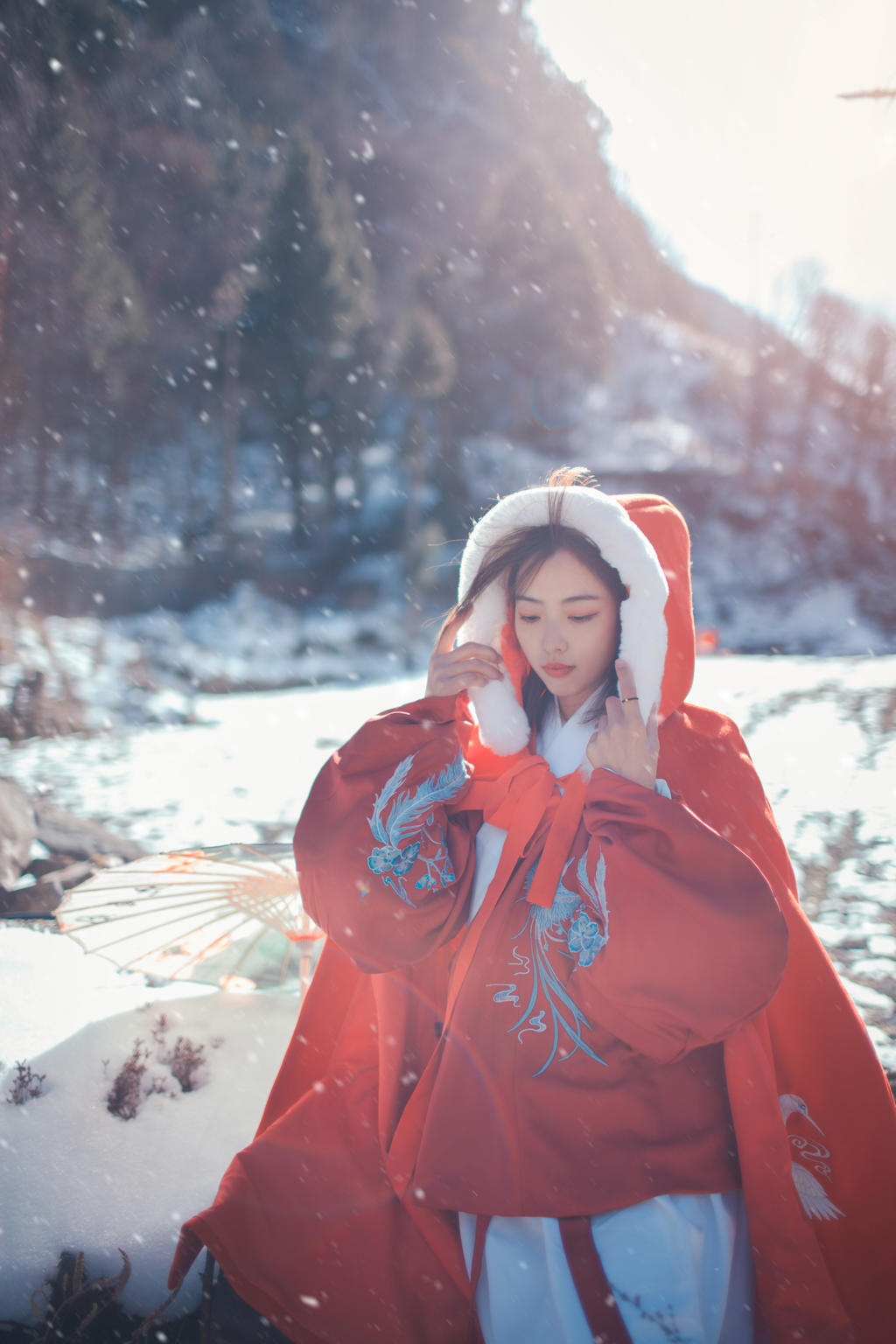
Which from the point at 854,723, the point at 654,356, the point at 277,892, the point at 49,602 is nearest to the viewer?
the point at 277,892

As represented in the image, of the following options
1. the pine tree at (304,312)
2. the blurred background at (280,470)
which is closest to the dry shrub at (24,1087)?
the blurred background at (280,470)

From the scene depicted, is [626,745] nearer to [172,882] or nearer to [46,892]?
[172,882]

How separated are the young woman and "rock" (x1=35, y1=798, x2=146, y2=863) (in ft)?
12.1

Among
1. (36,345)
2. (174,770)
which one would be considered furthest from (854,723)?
(36,345)

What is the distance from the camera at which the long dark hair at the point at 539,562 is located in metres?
1.84

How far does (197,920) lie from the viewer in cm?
260

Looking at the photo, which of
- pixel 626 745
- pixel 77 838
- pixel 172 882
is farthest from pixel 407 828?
pixel 77 838

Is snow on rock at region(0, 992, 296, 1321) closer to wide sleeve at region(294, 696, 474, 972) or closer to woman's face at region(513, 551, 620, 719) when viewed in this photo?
wide sleeve at region(294, 696, 474, 972)

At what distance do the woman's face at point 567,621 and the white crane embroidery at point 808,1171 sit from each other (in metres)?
1.07

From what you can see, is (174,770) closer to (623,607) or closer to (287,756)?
(287,756)

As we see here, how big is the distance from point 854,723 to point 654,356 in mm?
28960

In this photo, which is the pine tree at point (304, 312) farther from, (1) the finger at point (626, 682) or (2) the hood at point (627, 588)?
(1) the finger at point (626, 682)

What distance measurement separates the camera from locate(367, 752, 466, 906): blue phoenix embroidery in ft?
5.66

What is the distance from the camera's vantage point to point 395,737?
1816 millimetres
